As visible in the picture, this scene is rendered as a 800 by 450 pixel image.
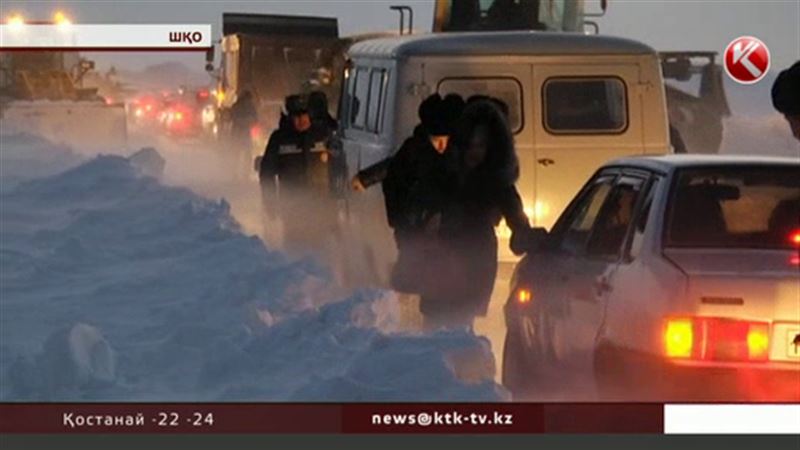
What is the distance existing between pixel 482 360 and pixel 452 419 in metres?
0.75

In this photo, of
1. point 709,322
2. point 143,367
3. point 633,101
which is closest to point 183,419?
point 143,367

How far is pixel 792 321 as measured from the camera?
8.25 m

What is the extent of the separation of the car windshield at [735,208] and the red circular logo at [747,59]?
5.36 ft

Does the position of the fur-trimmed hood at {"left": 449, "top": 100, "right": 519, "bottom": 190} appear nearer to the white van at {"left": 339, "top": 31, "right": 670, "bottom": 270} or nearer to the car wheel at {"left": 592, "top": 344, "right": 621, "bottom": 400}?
the white van at {"left": 339, "top": 31, "right": 670, "bottom": 270}

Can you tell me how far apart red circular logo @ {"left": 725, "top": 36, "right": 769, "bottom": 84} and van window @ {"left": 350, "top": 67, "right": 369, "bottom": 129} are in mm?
3325

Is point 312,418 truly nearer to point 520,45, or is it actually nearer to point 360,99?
point 520,45

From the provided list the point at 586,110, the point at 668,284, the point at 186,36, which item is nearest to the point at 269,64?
the point at 586,110

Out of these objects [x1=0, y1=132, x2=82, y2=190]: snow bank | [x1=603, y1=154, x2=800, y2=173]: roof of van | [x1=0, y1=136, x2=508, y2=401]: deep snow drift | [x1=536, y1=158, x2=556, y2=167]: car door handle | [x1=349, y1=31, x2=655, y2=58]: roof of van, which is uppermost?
[x1=603, y1=154, x2=800, y2=173]: roof of van

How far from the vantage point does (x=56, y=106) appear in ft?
50.0

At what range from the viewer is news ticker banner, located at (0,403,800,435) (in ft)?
32.6

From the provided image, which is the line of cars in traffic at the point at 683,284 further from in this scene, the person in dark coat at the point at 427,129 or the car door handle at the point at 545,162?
the car door handle at the point at 545,162

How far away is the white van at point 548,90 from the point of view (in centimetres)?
1249

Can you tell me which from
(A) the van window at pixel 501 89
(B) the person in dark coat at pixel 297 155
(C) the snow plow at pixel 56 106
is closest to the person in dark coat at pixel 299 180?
(B) the person in dark coat at pixel 297 155

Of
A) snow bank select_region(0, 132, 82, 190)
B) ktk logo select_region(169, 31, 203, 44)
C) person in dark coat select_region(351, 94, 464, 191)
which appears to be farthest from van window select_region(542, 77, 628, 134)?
snow bank select_region(0, 132, 82, 190)
